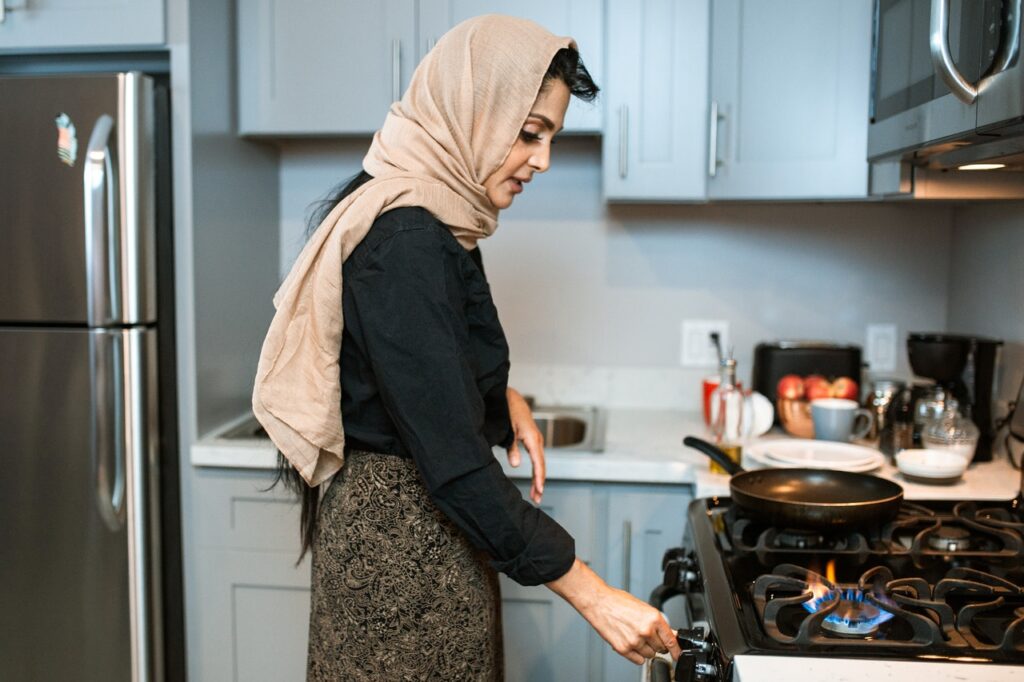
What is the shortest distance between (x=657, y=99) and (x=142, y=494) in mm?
1333

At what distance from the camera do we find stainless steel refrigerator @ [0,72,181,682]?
1.93 m

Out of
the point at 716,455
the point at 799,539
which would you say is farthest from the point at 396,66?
the point at 799,539

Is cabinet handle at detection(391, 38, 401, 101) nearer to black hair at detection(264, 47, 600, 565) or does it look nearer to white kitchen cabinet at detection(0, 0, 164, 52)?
white kitchen cabinet at detection(0, 0, 164, 52)

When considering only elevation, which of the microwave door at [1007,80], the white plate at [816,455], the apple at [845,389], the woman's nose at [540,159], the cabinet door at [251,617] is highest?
the microwave door at [1007,80]

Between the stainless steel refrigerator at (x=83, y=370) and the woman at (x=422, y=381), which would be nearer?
the woman at (x=422, y=381)

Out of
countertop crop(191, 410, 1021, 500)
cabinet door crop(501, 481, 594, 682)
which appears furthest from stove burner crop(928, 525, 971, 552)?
cabinet door crop(501, 481, 594, 682)

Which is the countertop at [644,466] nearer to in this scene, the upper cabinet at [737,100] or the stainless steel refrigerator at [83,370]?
the stainless steel refrigerator at [83,370]

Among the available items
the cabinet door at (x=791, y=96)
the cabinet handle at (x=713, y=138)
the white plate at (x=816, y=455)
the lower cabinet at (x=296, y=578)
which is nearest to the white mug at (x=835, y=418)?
the white plate at (x=816, y=455)

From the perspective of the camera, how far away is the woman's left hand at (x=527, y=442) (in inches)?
60.1

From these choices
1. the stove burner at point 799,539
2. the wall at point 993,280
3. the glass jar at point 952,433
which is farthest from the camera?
the wall at point 993,280

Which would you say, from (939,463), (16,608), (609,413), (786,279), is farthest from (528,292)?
(16,608)

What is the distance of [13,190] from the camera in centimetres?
195

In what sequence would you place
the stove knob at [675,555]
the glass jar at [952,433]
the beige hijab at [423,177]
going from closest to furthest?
the beige hijab at [423,177] < the stove knob at [675,555] < the glass jar at [952,433]

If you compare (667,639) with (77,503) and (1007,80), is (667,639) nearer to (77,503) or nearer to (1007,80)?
(1007,80)
